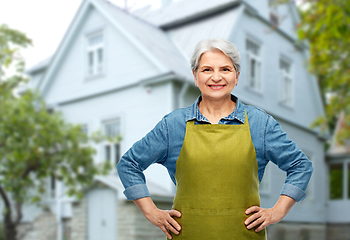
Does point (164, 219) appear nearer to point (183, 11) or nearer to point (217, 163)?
point (217, 163)

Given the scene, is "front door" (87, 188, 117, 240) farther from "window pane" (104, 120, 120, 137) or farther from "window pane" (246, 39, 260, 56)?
"window pane" (246, 39, 260, 56)

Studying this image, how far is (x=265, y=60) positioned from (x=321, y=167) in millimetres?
5639

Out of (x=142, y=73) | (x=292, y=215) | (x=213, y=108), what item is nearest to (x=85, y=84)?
(x=142, y=73)

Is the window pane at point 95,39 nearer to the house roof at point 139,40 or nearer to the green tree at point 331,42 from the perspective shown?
the house roof at point 139,40

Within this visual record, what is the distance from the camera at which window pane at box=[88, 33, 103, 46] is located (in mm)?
12781

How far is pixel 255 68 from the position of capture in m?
13.0

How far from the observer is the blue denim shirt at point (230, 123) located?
70.2 inches

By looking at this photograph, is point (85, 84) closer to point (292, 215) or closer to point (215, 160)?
point (292, 215)

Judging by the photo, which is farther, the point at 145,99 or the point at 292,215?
the point at 292,215

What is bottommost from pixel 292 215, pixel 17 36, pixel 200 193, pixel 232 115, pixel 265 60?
pixel 292 215

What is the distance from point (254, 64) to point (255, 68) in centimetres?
12

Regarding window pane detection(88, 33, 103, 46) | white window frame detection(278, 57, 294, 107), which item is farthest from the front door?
white window frame detection(278, 57, 294, 107)

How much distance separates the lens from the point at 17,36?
1313 cm

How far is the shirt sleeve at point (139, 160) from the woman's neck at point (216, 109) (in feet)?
0.71
